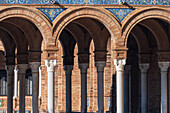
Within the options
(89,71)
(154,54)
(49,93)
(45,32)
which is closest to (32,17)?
(45,32)

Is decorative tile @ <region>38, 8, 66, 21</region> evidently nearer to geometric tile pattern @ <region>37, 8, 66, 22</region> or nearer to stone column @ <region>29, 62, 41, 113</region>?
geometric tile pattern @ <region>37, 8, 66, 22</region>

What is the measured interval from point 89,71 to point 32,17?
31.2 ft

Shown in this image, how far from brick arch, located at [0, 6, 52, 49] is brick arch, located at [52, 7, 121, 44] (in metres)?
0.26

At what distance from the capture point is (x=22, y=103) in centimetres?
2589

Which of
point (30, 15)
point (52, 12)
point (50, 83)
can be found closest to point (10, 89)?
point (50, 83)

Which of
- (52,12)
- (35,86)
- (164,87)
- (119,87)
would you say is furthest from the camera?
(35,86)

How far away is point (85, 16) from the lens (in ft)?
72.4

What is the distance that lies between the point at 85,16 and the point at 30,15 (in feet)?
6.48

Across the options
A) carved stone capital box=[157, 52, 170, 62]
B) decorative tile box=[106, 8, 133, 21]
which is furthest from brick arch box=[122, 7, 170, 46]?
carved stone capital box=[157, 52, 170, 62]

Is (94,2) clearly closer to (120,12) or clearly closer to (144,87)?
(120,12)

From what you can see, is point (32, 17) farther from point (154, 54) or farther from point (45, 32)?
point (154, 54)

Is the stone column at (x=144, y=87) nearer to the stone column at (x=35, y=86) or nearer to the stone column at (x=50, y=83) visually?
the stone column at (x=35, y=86)

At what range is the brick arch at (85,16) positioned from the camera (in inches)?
864

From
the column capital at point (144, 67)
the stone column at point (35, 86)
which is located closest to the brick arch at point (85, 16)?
the stone column at point (35, 86)
